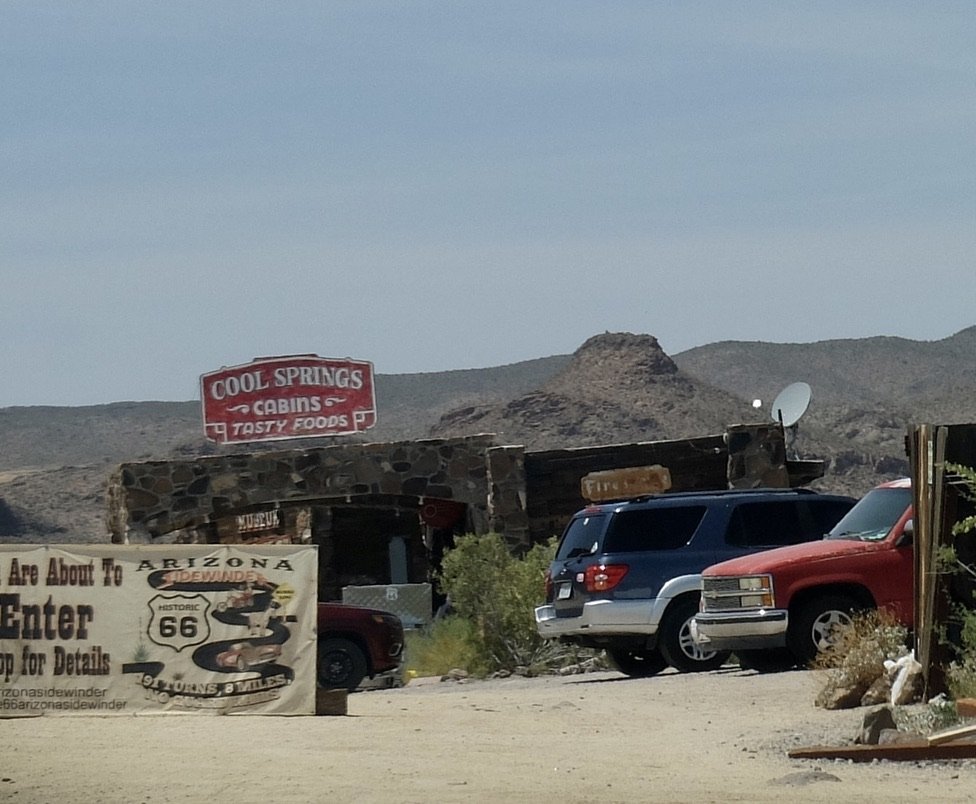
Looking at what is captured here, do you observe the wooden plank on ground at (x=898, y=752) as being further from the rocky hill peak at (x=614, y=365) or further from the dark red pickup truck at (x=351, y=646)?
the rocky hill peak at (x=614, y=365)

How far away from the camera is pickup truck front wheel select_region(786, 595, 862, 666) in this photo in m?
19.8

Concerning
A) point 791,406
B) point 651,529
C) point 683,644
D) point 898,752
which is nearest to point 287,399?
point 791,406

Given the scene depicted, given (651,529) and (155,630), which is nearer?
(155,630)

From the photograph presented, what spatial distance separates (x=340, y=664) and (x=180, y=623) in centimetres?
512

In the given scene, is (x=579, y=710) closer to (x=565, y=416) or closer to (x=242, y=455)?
(x=242, y=455)

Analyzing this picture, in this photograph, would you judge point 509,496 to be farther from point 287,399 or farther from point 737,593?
point 737,593

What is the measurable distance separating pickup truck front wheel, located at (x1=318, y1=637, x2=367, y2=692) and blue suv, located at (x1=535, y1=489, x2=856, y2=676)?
221 cm

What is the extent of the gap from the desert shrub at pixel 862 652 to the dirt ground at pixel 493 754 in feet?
0.99

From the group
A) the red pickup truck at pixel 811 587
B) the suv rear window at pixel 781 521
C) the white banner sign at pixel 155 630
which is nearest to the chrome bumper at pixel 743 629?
the red pickup truck at pixel 811 587

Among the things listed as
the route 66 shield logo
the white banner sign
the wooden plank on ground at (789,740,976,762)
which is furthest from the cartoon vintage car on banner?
the wooden plank on ground at (789,740,976,762)

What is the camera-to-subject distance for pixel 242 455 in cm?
3278

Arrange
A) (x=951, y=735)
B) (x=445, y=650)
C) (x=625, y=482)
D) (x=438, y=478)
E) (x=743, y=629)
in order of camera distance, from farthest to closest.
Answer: (x=438, y=478) < (x=625, y=482) < (x=445, y=650) < (x=743, y=629) < (x=951, y=735)

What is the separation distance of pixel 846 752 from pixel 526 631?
41.6 feet

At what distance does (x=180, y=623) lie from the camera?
18094 millimetres
